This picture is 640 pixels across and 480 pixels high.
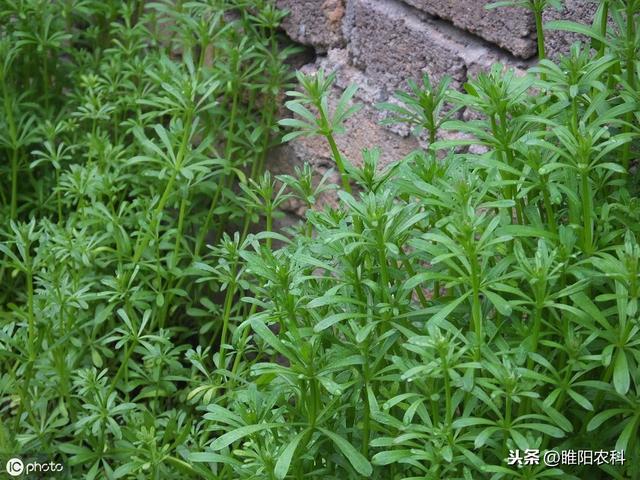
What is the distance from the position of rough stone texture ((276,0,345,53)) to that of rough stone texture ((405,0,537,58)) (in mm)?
413

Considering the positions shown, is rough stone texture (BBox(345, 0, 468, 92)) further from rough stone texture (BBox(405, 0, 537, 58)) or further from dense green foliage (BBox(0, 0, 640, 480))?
dense green foliage (BBox(0, 0, 640, 480))

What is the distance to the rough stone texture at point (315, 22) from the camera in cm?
328

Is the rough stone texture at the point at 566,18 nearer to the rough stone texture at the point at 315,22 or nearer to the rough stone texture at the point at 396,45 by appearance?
the rough stone texture at the point at 396,45

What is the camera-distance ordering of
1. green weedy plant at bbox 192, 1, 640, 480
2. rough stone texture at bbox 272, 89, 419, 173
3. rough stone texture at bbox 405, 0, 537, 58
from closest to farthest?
green weedy plant at bbox 192, 1, 640, 480
rough stone texture at bbox 405, 0, 537, 58
rough stone texture at bbox 272, 89, 419, 173

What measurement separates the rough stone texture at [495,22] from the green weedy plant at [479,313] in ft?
1.21

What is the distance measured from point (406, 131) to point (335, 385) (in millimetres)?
1239

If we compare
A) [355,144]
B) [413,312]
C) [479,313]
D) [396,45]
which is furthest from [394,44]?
Result: [479,313]

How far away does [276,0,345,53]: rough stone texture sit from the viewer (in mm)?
3283

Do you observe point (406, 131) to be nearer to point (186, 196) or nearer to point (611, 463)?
point (186, 196)

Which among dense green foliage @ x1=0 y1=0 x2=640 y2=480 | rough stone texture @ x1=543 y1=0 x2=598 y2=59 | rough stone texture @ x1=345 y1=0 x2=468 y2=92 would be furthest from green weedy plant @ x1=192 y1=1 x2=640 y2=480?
rough stone texture @ x1=345 y1=0 x2=468 y2=92

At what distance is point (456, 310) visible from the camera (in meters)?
2.15

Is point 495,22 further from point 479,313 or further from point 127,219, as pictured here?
point 127,219

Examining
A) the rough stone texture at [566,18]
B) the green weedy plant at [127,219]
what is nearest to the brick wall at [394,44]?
the rough stone texture at [566,18]

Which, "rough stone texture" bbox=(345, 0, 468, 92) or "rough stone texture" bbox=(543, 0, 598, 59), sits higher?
"rough stone texture" bbox=(543, 0, 598, 59)
